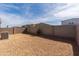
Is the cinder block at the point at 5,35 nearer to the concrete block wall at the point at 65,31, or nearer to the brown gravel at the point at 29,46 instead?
the brown gravel at the point at 29,46

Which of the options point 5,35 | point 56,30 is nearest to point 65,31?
point 56,30

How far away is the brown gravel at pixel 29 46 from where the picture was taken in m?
2.79

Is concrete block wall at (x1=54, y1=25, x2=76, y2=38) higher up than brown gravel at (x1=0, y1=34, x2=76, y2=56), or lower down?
higher up

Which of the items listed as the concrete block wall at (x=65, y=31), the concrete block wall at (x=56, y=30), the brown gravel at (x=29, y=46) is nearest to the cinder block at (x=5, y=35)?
the brown gravel at (x=29, y=46)

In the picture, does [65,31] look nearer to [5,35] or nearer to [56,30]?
[56,30]

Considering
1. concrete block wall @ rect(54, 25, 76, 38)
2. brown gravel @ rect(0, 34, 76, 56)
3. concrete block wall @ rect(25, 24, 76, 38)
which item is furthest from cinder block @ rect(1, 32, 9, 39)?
concrete block wall @ rect(54, 25, 76, 38)

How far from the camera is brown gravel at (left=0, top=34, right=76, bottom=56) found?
2.79 metres

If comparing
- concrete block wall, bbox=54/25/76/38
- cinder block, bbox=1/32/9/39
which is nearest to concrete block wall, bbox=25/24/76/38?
concrete block wall, bbox=54/25/76/38

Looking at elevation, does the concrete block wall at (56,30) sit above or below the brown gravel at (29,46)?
above

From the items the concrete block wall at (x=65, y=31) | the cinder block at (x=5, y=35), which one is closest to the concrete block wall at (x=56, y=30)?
the concrete block wall at (x=65, y=31)

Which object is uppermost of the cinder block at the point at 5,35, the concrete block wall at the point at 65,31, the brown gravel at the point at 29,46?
the concrete block wall at the point at 65,31

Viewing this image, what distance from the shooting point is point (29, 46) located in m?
2.80

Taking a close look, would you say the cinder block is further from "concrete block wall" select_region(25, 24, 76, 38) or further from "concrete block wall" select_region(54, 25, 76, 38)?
"concrete block wall" select_region(54, 25, 76, 38)

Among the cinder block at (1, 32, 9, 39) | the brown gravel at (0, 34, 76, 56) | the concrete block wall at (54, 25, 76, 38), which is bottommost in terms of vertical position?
the brown gravel at (0, 34, 76, 56)
